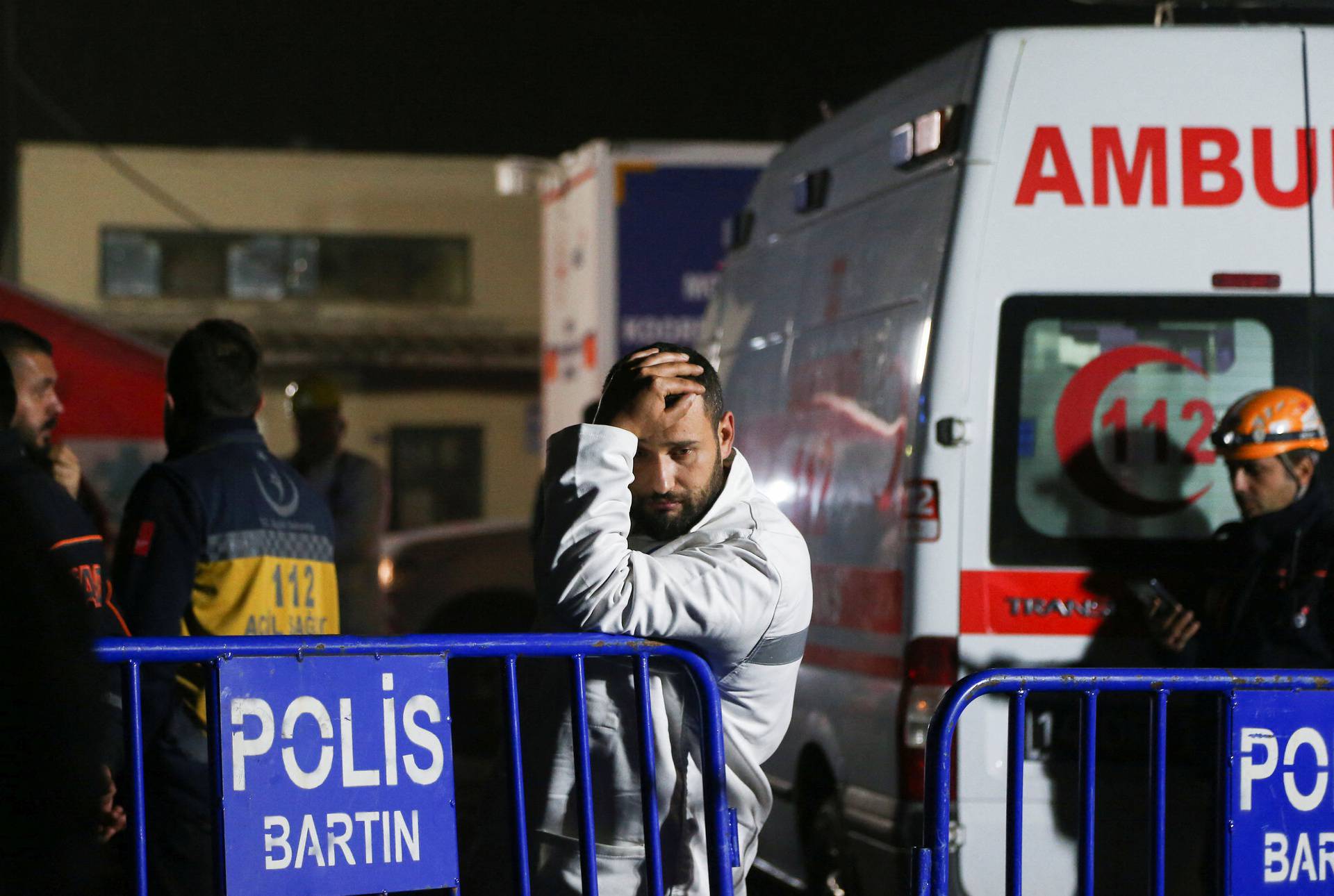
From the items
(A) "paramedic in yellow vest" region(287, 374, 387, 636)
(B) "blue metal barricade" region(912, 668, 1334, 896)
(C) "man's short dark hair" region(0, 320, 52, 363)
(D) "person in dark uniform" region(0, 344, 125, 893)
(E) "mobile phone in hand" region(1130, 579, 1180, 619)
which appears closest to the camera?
(D) "person in dark uniform" region(0, 344, 125, 893)

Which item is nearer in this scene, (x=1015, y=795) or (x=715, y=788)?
(x=715, y=788)

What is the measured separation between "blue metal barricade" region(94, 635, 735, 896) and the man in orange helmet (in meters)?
1.89

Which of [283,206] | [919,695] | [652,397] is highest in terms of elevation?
[283,206]

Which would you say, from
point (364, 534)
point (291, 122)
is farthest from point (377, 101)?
point (364, 534)

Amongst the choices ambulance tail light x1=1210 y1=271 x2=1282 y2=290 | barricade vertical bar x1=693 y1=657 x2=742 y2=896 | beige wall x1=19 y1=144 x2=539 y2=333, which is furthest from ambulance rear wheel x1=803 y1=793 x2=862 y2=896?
beige wall x1=19 y1=144 x2=539 y2=333

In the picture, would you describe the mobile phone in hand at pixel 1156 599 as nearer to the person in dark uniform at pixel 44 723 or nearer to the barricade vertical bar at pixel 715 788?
the barricade vertical bar at pixel 715 788

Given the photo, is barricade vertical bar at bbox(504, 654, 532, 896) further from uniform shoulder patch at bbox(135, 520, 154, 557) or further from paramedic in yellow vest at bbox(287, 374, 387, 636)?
paramedic in yellow vest at bbox(287, 374, 387, 636)

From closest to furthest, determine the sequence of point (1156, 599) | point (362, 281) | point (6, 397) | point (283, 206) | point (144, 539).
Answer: point (6, 397), point (144, 539), point (1156, 599), point (283, 206), point (362, 281)

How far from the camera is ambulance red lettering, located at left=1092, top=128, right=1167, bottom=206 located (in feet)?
15.3

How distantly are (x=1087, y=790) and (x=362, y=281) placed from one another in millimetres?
28396

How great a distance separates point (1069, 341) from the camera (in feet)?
15.2

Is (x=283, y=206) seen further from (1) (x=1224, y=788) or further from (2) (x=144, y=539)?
(1) (x=1224, y=788)

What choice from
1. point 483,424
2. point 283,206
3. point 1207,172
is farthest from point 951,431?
point 283,206

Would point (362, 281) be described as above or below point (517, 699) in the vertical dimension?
above
